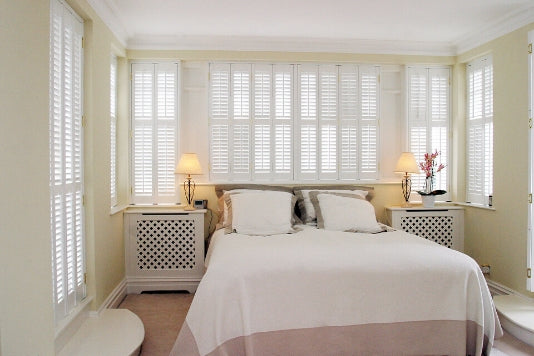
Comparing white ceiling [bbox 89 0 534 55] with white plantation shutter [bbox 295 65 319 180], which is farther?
white plantation shutter [bbox 295 65 319 180]

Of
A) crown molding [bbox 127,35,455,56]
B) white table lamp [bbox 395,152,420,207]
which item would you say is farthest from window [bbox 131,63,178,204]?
white table lamp [bbox 395,152,420,207]

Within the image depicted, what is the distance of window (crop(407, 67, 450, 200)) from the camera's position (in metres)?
4.27

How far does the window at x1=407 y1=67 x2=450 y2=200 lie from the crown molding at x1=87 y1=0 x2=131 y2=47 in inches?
125

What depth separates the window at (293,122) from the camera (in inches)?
161

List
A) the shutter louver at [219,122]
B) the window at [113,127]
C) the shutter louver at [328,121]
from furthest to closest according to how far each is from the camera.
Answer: the shutter louver at [328,121] → the shutter louver at [219,122] → the window at [113,127]

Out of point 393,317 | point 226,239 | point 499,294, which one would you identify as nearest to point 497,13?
point 499,294

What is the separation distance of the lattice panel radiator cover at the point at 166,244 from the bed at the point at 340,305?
4.43ft

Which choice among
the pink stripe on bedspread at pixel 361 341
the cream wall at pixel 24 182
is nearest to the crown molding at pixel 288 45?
the cream wall at pixel 24 182

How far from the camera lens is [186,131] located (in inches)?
163

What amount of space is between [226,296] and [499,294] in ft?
9.32

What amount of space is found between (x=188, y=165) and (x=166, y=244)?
34.2 inches

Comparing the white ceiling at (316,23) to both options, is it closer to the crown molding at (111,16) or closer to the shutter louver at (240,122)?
the crown molding at (111,16)

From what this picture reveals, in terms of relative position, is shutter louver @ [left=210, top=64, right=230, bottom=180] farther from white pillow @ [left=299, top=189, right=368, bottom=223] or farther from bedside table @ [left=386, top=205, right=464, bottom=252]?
bedside table @ [left=386, top=205, right=464, bottom=252]

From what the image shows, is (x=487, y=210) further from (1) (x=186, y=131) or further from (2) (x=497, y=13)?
(1) (x=186, y=131)
